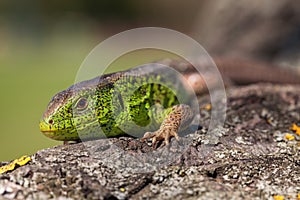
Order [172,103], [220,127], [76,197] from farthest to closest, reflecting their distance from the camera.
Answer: [172,103] → [220,127] → [76,197]

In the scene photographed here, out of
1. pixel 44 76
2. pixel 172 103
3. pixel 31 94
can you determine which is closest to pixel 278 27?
pixel 172 103

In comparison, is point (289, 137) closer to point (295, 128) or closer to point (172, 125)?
point (295, 128)

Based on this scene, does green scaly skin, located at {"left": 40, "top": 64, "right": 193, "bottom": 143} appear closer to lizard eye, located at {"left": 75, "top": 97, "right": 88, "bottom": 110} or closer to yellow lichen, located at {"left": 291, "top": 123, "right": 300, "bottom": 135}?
lizard eye, located at {"left": 75, "top": 97, "right": 88, "bottom": 110}

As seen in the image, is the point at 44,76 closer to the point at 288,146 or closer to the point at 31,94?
the point at 31,94

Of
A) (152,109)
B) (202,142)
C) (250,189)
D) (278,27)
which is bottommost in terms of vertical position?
(250,189)

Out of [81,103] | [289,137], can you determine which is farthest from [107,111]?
[289,137]

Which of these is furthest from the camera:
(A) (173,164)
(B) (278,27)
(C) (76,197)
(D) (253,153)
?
(B) (278,27)

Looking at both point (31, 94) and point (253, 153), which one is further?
point (31, 94)

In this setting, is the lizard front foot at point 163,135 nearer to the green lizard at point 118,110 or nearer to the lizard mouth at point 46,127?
the green lizard at point 118,110
